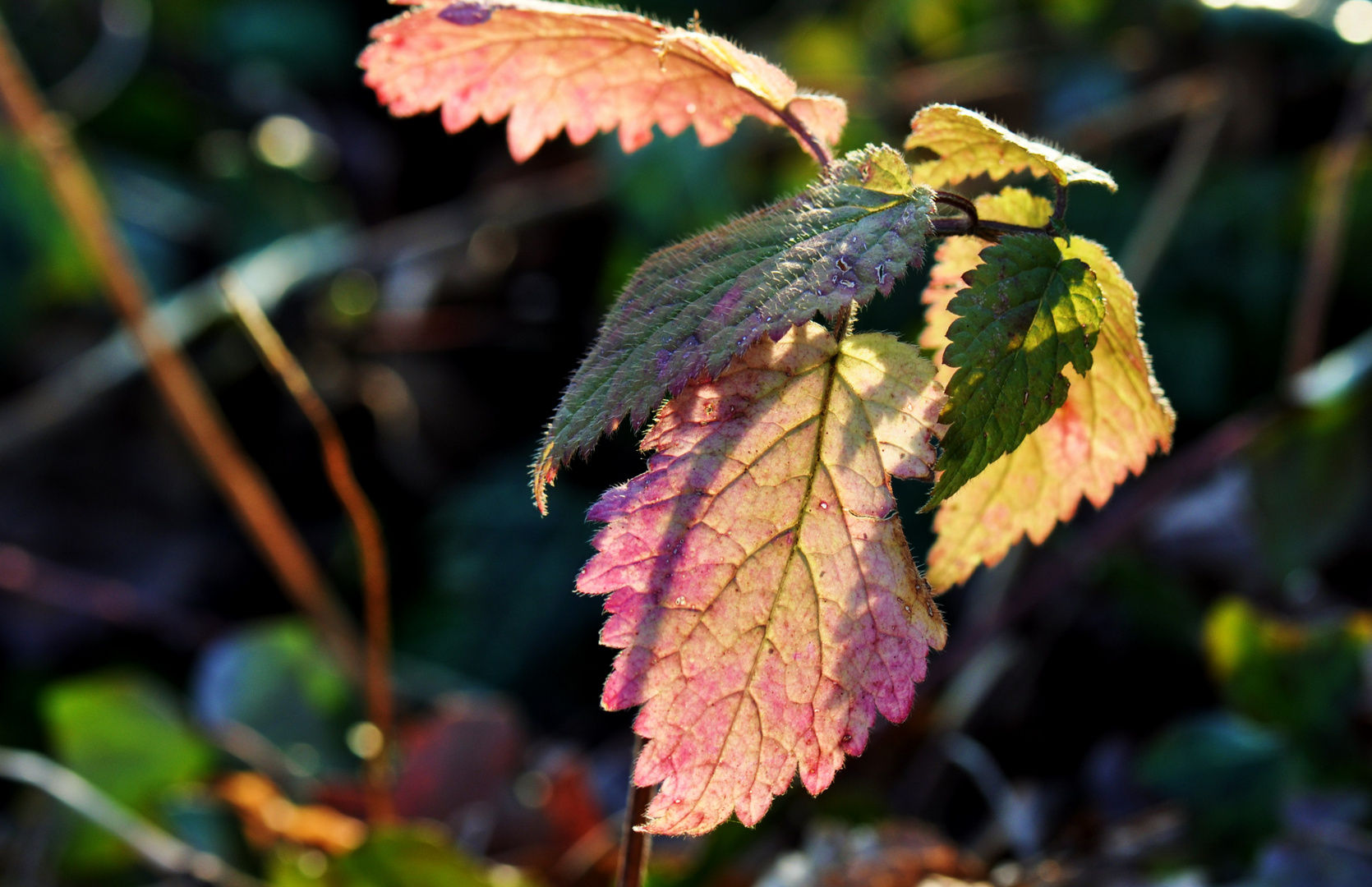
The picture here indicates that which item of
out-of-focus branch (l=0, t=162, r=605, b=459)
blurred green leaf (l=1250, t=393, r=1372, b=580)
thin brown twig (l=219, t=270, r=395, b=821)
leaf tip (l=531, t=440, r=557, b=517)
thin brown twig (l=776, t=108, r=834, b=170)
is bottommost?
blurred green leaf (l=1250, t=393, r=1372, b=580)

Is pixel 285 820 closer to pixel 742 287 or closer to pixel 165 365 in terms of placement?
pixel 165 365

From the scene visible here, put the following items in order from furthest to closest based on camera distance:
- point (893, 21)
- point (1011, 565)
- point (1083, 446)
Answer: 1. point (893, 21)
2. point (1011, 565)
3. point (1083, 446)

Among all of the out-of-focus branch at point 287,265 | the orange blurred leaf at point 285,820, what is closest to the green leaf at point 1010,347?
the orange blurred leaf at point 285,820

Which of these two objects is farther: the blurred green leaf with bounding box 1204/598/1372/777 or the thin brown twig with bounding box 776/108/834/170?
the blurred green leaf with bounding box 1204/598/1372/777

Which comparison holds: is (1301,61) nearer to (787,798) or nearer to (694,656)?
(787,798)

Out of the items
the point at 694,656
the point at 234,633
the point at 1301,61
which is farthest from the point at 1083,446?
the point at 1301,61

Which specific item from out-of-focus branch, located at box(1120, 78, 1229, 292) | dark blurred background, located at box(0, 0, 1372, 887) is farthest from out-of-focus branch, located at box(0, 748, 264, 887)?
out-of-focus branch, located at box(1120, 78, 1229, 292)

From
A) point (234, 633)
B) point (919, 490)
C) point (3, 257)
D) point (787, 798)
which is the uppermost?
point (3, 257)

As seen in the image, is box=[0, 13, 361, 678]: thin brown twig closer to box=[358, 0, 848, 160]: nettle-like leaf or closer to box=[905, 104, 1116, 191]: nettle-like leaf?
box=[358, 0, 848, 160]: nettle-like leaf
